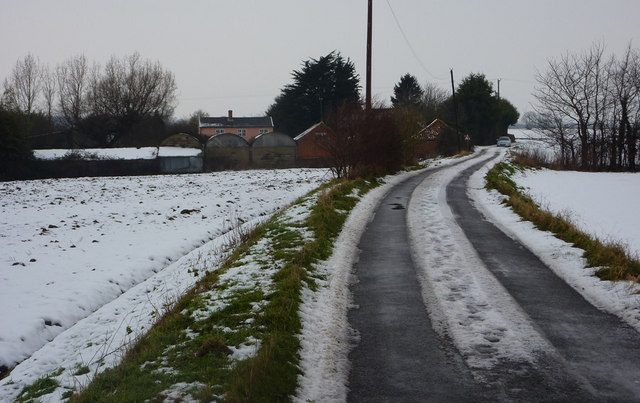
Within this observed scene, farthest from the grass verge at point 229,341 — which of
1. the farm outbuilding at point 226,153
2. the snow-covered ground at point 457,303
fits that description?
the farm outbuilding at point 226,153

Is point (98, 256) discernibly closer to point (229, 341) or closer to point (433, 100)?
point (229, 341)

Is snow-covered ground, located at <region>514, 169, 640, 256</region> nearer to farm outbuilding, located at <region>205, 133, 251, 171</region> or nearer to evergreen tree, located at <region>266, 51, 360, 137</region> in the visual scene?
farm outbuilding, located at <region>205, 133, 251, 171</region>

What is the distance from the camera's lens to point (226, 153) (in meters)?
51.7

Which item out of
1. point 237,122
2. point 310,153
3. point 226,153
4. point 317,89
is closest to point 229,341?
point 226,153

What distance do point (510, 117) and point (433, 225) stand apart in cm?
7897

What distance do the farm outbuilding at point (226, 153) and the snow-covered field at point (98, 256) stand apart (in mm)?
25450

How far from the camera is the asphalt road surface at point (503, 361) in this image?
4.64 meters

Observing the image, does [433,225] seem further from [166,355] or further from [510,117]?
[510,117]

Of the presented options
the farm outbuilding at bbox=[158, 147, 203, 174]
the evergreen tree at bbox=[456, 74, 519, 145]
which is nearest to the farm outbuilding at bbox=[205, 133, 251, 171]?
the farm outbuilding at bbox=[158, 147, 203, 174]

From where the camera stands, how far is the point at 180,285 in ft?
32.3

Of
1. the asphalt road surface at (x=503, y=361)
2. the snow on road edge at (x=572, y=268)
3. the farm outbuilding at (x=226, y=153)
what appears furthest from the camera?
the farm outbuilding at (x=226, y=153)

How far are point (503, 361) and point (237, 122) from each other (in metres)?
86.7

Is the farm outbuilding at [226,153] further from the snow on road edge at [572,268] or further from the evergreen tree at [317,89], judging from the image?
the snow on road edge at [572,268]

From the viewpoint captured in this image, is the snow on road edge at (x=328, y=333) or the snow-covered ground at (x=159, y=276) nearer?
the snow on road edge at (x=328, y=333)
